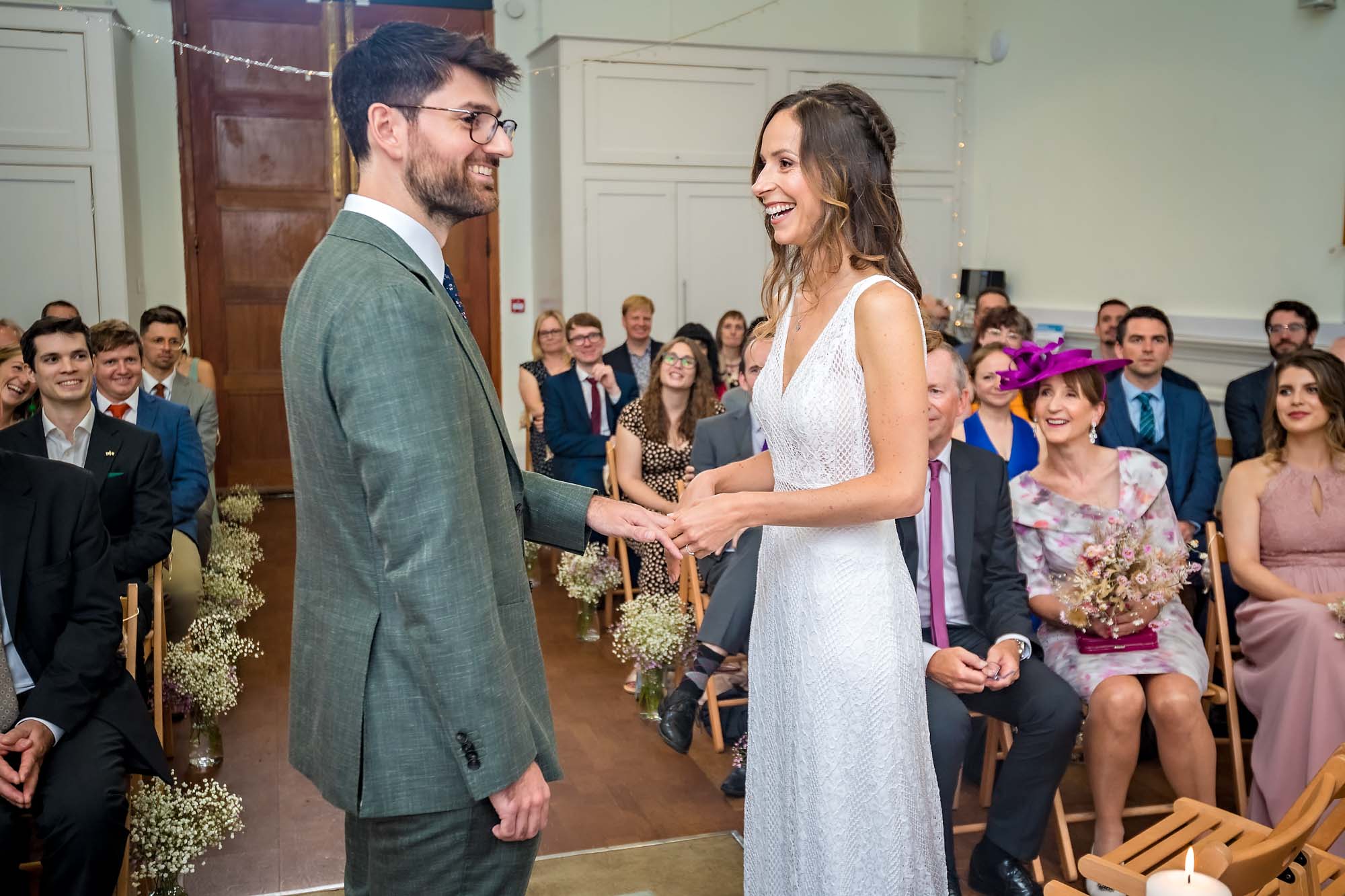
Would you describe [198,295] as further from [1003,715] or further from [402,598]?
[402,598]

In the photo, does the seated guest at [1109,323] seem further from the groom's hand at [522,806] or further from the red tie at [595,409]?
the groom's hand at [522,806]

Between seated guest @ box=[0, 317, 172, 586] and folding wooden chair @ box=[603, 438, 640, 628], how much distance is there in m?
2.11

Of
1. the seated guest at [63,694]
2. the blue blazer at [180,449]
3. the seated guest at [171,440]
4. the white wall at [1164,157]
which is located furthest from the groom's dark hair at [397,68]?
the white wall at [1164,157]

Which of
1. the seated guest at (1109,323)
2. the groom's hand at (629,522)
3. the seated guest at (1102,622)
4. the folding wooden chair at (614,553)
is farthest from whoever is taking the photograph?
the seated guest at (1109,323)

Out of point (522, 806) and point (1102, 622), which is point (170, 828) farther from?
point (1102, 622)

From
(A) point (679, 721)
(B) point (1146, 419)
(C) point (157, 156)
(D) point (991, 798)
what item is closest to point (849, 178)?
(D) point (991, 798)

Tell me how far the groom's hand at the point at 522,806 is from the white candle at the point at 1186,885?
821 mm

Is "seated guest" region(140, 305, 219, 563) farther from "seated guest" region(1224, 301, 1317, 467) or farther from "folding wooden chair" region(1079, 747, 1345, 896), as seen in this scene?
"seated guest" region(1224, 301, 1317, 467)

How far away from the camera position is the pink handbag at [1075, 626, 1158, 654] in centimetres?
329

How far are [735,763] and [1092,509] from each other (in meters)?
1.36

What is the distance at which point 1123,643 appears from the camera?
10.8 feet

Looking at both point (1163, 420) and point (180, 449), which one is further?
point (1163, 420)

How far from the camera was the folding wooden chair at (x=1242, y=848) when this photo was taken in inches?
74.3

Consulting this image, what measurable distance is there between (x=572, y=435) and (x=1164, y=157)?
157 inches
